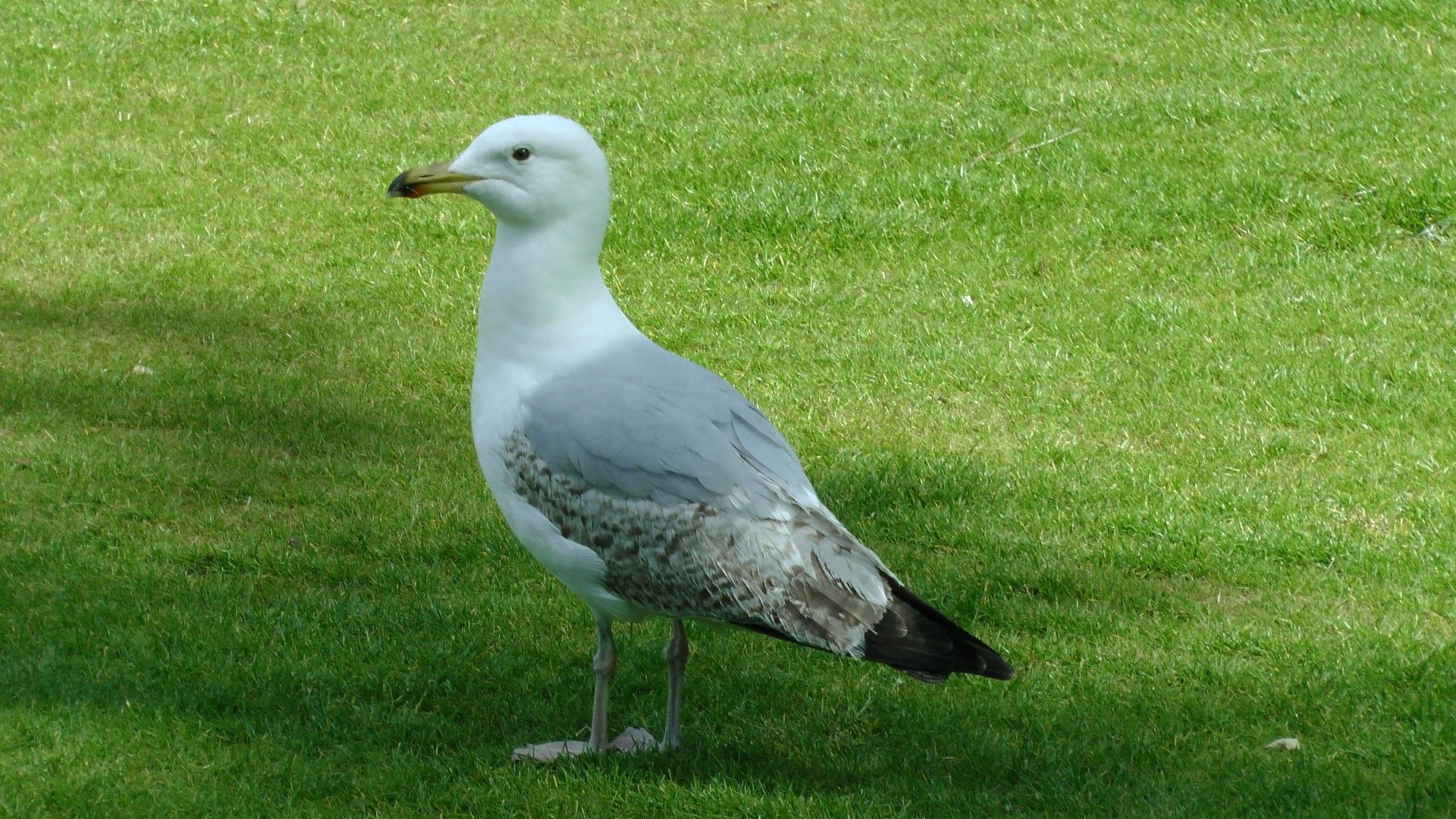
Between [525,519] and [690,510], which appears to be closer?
[690,510]

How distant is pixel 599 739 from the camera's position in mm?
4789

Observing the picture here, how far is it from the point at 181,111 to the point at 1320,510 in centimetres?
850

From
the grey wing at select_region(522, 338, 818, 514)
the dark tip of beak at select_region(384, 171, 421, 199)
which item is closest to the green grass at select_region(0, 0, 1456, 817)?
the grey wing at select_region(522, 338, 818, 514)

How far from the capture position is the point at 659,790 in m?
4.52

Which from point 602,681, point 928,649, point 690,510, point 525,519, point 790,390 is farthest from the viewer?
point 790,390

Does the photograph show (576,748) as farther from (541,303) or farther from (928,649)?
(541,303)

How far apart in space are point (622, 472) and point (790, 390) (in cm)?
342

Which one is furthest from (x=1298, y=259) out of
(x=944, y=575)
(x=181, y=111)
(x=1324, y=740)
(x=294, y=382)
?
(x=181, y=111)

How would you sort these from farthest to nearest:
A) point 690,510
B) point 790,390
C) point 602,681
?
1. point 790,390
2. point 602,681
3. point 690,510

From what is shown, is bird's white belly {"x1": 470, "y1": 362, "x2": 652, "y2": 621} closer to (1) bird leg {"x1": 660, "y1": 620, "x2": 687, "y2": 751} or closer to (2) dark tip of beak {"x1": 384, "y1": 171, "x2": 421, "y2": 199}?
(1) bird leg {"x1": 660, "y1": 620, "x2": 687, "y2": 751}

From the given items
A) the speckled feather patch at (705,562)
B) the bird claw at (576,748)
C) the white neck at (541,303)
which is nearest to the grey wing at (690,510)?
the speckled feather patch at (705,562)

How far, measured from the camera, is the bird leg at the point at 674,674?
15.7ft

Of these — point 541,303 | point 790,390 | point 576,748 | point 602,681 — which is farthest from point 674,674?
point 790,390

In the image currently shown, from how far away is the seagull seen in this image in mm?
4336
